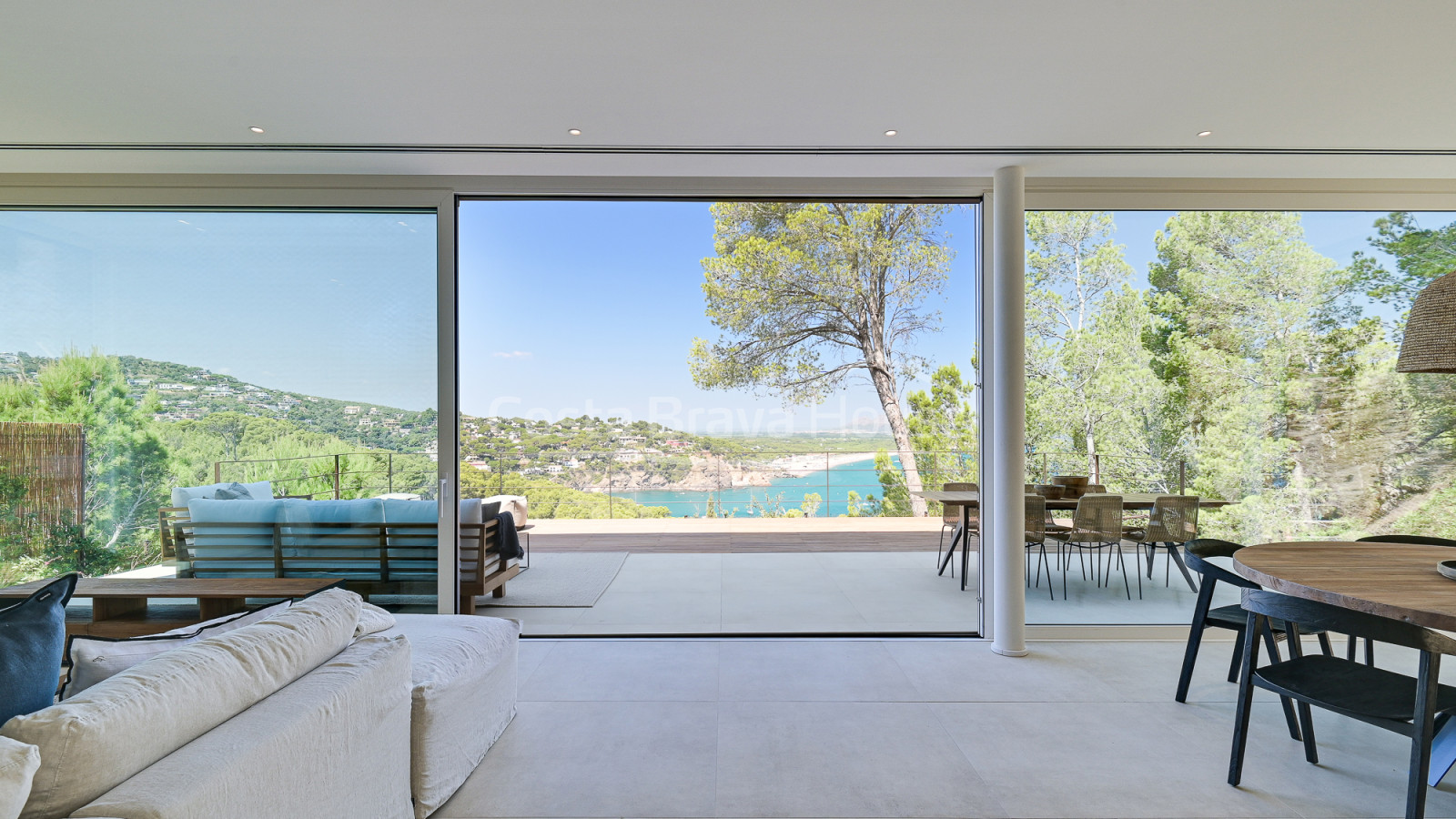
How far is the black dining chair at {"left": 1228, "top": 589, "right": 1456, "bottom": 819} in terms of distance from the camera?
6.12 ft


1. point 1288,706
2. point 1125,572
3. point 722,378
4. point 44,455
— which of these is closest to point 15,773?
point 1288,706

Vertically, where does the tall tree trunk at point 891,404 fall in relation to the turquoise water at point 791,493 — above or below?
above

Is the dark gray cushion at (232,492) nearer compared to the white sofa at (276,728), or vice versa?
the white sofa at (276,728)

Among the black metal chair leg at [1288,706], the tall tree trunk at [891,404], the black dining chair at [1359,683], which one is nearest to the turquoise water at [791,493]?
the tall tree trunk at [891,404]

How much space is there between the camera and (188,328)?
3.81 meters

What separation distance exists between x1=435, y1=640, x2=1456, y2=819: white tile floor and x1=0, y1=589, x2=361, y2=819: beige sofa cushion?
0.85 meters

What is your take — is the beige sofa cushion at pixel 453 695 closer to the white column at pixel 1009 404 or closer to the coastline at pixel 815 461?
the white column at pixel 1009 404

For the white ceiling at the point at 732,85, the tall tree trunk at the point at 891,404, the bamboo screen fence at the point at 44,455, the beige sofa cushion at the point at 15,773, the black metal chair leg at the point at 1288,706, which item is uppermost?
the white ceiling at the point at 732,85

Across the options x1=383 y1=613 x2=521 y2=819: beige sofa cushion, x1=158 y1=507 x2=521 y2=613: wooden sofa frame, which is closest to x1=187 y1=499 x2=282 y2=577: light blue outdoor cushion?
x1=158 y1=507 x2=521 y2=613: wooden sofa frame

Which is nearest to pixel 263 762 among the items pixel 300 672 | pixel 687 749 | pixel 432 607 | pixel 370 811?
pixel 300 672

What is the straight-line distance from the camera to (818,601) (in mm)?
4906

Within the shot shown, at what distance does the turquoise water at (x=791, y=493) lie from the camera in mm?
9227

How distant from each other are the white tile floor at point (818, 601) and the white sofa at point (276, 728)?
2.00 m

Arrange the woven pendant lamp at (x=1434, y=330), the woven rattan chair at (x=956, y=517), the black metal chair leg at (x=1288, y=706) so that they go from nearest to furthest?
the woven pendant lamp at (x=1434, y=330), the black metal chair leg at (x=1288, y=706), the woven rattan chair at (x=956, y=517)
